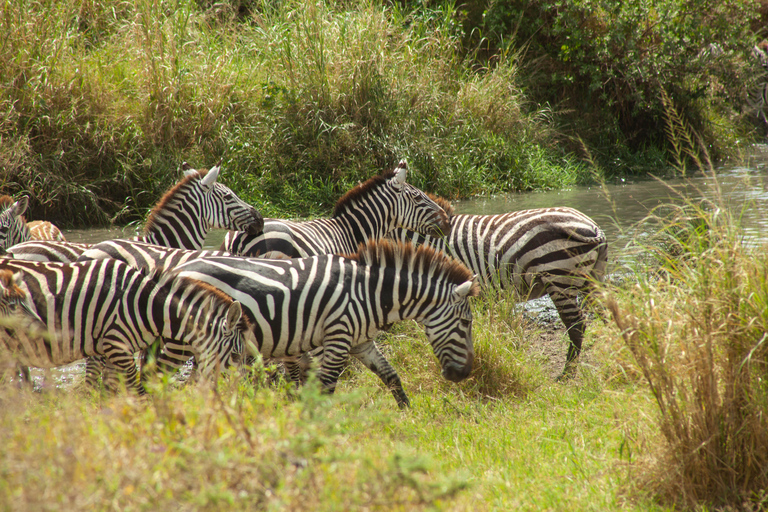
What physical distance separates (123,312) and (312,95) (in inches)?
335

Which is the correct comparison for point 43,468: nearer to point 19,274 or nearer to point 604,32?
point 19,274

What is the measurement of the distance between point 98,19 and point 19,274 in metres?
11.2

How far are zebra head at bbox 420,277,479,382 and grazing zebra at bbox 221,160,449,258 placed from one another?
1.65 meters

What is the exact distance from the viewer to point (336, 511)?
7.06ft

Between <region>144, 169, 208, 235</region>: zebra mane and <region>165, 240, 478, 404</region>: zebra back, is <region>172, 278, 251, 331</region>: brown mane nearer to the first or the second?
<region>165, 240, 478, 404</region>: zebra back

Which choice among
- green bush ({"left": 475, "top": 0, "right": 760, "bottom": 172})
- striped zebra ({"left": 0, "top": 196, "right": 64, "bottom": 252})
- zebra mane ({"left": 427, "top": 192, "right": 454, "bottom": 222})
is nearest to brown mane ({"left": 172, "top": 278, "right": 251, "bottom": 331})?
striped zebra ({"left": 0, "top": 196, "right": 64, "bottom": 252})

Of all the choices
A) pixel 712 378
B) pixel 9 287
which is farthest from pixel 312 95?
pixel 712 378

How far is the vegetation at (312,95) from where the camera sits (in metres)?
11.2

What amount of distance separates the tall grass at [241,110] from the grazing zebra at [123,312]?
612 centimetres

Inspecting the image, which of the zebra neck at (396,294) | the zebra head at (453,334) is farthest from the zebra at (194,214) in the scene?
the zebra head at (453,334)

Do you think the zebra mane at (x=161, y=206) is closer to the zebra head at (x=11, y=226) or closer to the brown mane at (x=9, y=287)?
the zebra head at (x=11, y=226)

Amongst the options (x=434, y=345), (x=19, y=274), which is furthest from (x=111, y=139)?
(x=434, y=345)

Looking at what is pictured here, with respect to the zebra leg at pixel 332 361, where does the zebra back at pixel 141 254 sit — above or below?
above

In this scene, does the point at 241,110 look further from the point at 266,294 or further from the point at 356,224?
the point at 266,294
